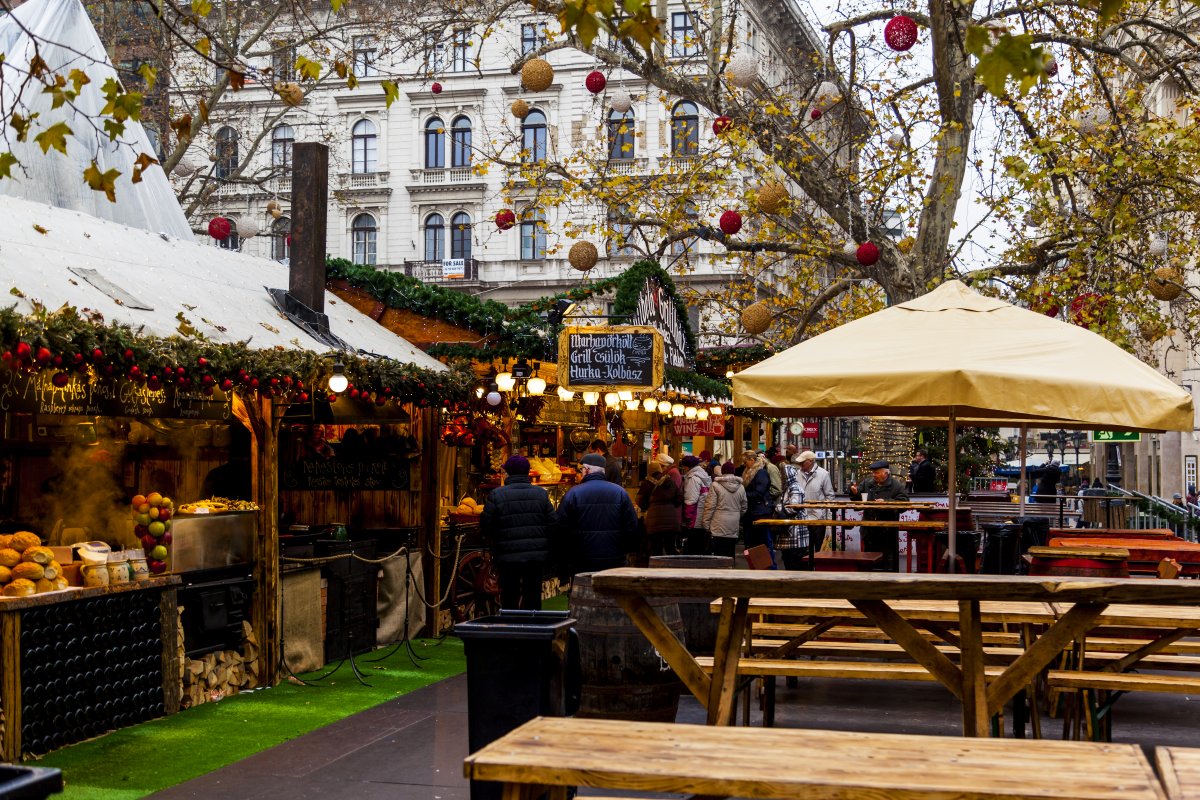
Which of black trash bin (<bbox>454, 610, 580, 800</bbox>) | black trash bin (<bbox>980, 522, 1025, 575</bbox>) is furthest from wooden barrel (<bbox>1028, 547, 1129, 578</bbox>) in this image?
black trash bin (<bbox>454, 610, 580, 800</bbox>)

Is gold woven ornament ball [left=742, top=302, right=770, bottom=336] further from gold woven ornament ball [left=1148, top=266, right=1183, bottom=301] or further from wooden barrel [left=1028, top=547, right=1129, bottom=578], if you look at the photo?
wooden barrel [left=1028, top=547, right=1129, bottom=578]

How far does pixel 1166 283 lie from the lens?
16.8 m

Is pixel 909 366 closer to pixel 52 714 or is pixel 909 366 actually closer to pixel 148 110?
pixel 52 714

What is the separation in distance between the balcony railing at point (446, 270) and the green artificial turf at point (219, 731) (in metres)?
39.3

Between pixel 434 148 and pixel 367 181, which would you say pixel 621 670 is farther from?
pixel 367 181

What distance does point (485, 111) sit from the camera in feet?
169

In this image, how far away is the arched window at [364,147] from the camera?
53094 mm

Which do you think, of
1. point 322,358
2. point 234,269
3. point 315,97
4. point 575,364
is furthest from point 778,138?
point 315,97

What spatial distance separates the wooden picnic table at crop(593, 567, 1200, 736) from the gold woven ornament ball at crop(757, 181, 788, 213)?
11232mm

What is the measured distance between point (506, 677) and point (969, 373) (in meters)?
3.13

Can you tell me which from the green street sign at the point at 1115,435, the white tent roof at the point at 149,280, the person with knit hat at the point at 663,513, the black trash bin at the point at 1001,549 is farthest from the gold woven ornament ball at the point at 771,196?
the green street sign at the point at 1115,435

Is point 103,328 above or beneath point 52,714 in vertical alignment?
above

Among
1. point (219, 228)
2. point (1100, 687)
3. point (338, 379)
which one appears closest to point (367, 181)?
point (219, 228)

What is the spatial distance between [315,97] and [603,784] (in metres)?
52.7
